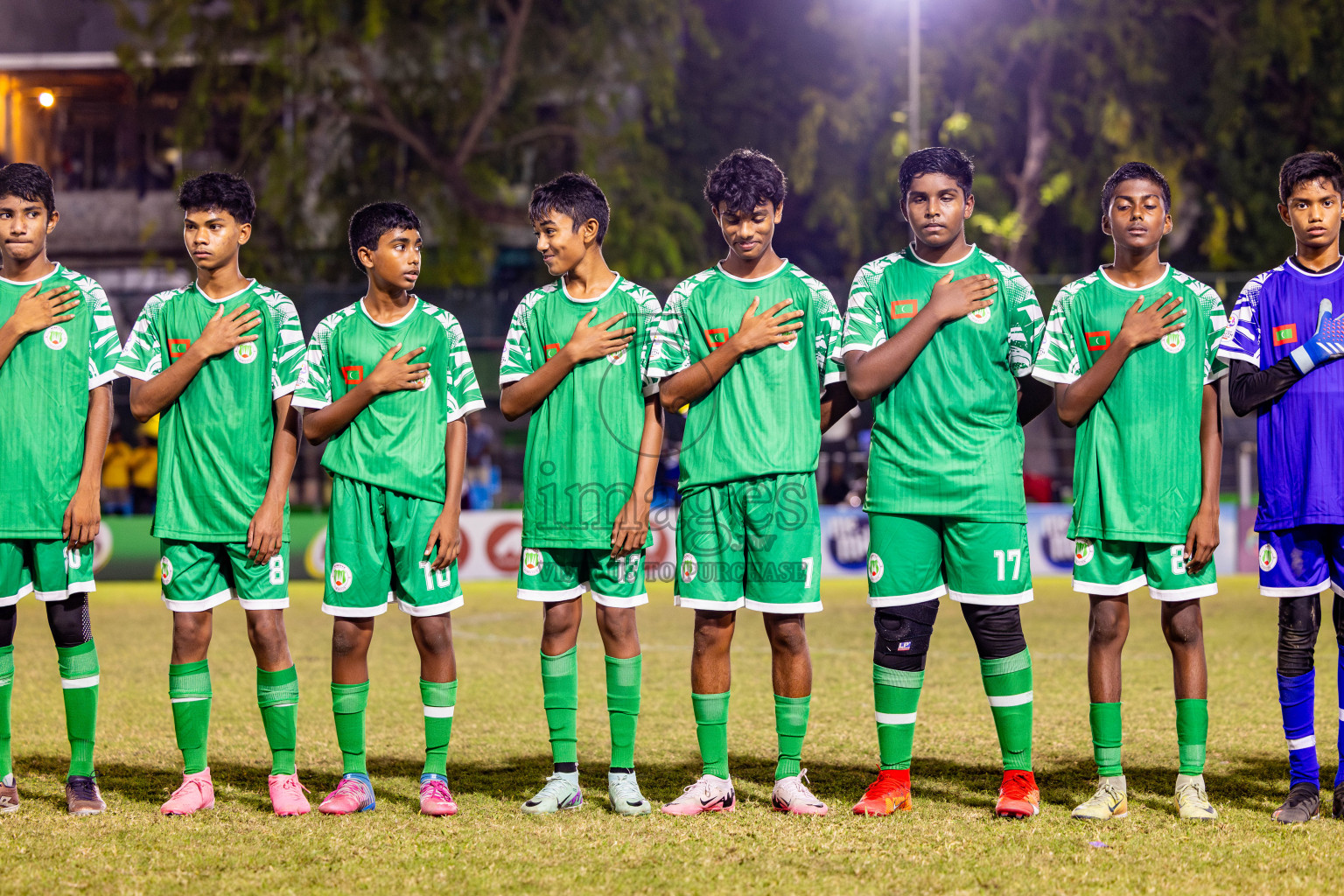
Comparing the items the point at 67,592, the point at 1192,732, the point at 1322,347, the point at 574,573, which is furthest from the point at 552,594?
the point at 1322,347

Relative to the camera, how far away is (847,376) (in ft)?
16.4

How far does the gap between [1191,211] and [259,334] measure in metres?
22.4

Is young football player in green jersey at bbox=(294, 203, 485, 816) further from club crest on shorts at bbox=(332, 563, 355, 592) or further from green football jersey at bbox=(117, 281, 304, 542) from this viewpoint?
green football jersey at bbox=(117, 281, 304, 542)

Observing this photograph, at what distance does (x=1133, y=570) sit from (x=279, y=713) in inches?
126

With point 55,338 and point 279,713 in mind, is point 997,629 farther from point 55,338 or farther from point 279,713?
point 55,338

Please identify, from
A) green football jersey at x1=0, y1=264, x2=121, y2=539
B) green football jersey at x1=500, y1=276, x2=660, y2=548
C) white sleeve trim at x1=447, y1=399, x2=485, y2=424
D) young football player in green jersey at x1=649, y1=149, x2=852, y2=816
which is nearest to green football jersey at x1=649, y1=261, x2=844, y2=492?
young football player in green jersey at x1=649, y1=149, x2=852, y2=816

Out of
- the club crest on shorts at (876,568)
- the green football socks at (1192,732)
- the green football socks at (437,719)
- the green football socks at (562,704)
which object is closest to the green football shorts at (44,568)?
the green football socks at (437,719)

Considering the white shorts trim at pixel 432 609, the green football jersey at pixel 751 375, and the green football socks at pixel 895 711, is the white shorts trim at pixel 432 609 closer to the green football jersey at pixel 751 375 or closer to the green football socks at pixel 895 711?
the green football jersey at pixel 751 375

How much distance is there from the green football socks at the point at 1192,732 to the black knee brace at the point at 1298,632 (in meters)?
0.35

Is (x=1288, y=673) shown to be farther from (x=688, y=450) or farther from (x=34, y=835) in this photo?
(x=34, y=835)

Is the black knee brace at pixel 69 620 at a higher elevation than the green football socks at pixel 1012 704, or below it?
higher

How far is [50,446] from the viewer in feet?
17.0

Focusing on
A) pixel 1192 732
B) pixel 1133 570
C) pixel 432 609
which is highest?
pixel 1133 570

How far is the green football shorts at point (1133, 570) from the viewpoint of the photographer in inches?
194
